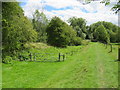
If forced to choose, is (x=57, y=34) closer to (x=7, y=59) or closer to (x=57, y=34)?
(x=57, y=34)

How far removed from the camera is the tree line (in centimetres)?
1450

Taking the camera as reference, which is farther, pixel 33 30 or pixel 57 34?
pixel 57 34

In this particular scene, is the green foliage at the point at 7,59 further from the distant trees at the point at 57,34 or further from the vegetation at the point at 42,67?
the distant trees at the point at 57,34

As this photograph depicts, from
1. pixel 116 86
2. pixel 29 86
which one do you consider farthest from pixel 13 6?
pixel 116 86

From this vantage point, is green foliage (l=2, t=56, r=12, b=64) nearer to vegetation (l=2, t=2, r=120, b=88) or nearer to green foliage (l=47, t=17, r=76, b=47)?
vegetation (l=2, t=2, r=120, b=88)

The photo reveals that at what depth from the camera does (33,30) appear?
79.9 feet

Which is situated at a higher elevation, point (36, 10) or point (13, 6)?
point (36, 10)

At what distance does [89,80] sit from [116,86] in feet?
5.72

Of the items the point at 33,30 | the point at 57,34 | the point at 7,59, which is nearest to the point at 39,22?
the point at 57,34

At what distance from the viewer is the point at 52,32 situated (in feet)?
131

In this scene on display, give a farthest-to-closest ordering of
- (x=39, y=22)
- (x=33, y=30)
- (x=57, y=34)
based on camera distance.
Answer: (x=39, y=22) < (x=57, y=34) < (x=33, y=30)

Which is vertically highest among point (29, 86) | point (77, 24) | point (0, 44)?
point (77, 24)

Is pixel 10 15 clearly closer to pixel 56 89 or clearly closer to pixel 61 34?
pixel 56 89

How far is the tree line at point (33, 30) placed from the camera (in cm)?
1450
